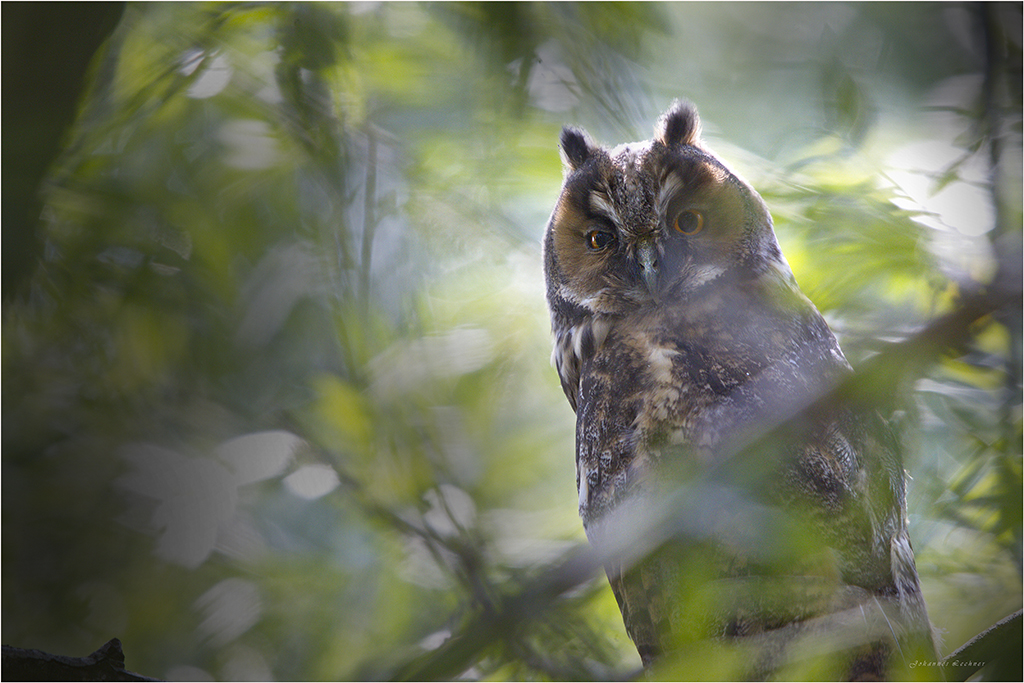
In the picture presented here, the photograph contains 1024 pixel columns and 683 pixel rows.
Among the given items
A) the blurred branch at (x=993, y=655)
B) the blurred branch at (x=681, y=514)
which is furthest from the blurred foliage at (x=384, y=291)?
the blurred branch at (x=993, y=655)

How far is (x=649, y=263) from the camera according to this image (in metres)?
1.14

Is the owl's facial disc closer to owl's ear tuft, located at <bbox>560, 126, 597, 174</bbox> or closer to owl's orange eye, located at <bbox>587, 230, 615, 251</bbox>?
owl's orange eye, located at <bbox>587, 230, 615, 251</bbox>

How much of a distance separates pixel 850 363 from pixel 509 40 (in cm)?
72

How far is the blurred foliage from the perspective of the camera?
0.84 m

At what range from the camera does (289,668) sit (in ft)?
2.62

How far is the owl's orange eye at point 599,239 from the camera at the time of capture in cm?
124

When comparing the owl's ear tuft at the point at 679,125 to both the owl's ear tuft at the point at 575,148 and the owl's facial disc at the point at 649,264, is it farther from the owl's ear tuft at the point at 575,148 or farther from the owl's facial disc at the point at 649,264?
the owl's facial disc at the point at 649,264

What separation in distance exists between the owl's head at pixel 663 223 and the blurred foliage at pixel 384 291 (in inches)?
2.4

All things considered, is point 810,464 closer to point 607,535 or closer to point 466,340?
point 607,535

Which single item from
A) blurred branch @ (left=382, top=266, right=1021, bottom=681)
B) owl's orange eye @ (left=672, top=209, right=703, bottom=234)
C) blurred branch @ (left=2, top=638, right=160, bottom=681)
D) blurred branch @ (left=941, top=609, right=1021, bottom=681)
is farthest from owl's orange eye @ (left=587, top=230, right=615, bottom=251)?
blurred branch @ (left=2, top=638, right=160, bottom=681)

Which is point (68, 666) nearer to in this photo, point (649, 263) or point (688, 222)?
point (649, 263)

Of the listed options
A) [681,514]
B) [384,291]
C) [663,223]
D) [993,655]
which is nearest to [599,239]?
[663,223]

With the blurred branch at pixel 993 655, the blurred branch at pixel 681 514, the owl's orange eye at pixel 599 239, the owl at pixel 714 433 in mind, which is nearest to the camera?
the blurred branch at pixel 681 514

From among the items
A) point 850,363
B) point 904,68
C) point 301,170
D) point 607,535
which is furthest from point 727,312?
point 301,170
